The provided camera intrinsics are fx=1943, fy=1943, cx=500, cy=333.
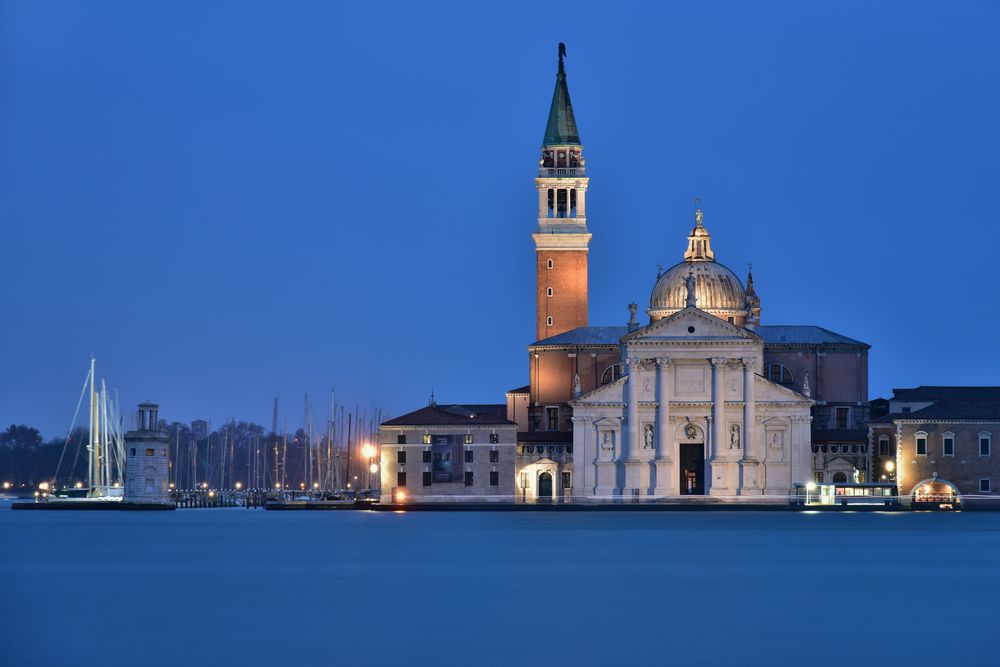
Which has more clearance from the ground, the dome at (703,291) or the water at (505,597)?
the dome at (703,291)

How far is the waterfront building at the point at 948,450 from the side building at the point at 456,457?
19021 millimetres

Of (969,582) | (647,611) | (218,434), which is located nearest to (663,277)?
(969,582)

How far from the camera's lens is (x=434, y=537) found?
207 feet

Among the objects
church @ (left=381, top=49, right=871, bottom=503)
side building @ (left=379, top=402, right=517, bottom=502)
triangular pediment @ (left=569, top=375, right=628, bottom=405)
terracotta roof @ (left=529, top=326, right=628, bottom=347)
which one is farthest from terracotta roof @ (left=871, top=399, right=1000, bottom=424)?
side building @ (left=379, top=402, right=517, bottom=502)

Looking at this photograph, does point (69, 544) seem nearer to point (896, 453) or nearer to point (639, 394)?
point (639, 394)

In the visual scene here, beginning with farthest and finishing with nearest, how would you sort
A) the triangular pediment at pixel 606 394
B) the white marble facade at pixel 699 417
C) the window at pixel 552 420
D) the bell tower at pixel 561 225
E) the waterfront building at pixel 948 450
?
the bell tower at pixel 561 225
the window at pixel 552 420
the triangular pediment at pixel 606 394
the white marble facade at pixel 699 417
the waterfront building at pixel 948 450

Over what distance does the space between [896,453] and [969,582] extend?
50.2m

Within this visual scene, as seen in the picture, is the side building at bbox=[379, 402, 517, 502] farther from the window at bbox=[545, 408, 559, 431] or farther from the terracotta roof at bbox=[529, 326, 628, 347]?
the terracotta roof at bbox=[529, 326, 628, 347]

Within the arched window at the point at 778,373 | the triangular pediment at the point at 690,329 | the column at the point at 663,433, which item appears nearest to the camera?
the triangular pediment at the point at 690,329

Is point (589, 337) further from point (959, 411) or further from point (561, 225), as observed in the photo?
point (959, 411)

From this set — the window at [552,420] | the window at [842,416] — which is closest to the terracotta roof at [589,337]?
the window at [552,420]

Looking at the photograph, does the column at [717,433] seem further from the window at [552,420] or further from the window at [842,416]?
the window at [552,420]

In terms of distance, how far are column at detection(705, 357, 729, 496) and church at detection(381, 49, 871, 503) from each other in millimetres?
47

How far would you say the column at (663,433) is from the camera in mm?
91375
